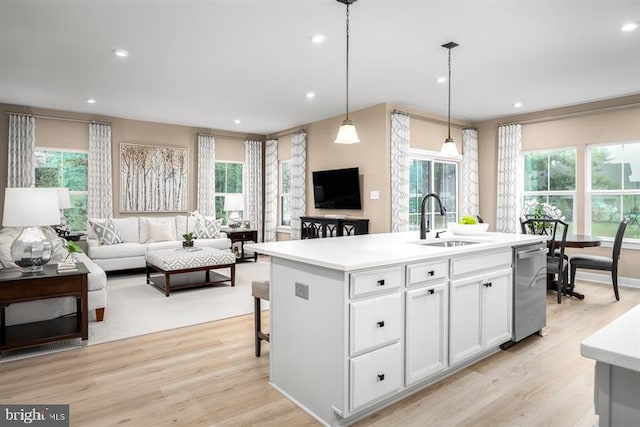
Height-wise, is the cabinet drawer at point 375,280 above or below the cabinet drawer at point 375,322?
above

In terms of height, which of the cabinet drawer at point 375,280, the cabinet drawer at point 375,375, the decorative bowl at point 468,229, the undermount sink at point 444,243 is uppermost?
the decorative bowl at point 468,229

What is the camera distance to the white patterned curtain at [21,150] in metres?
6.13

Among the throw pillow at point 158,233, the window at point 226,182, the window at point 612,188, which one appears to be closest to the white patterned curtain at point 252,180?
the window at point 226,182

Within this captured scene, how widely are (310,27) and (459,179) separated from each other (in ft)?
16.1

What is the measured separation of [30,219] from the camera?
10.2ft

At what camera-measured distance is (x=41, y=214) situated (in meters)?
3.16

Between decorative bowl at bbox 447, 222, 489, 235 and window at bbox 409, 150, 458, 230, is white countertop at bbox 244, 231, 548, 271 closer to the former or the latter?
decorative bowl at bbox 447, 222, 489, 235

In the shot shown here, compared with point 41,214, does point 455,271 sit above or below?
below

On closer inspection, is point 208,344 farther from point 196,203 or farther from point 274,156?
point 274,156

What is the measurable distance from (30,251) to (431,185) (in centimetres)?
575

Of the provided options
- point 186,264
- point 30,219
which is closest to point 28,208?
point 30,219

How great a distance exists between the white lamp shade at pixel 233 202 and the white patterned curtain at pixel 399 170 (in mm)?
3330

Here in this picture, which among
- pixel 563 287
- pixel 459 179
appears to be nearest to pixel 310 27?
pixel 563 287

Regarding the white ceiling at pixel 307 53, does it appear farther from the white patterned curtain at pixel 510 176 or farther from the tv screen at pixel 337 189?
the tv screen at pixel 337 189
